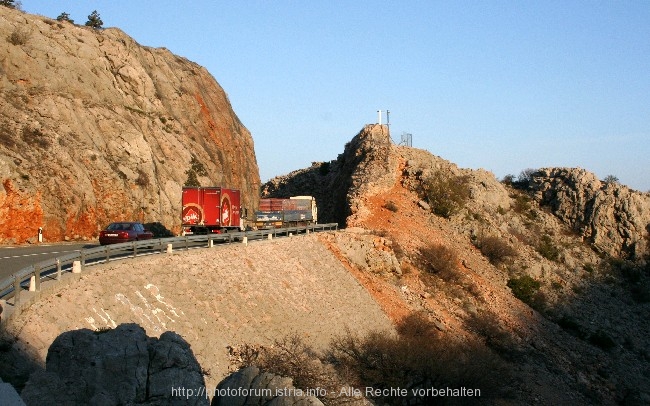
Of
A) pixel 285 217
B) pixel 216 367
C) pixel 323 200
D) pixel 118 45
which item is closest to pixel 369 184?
pixel 285 217

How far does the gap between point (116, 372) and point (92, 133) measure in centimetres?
4067

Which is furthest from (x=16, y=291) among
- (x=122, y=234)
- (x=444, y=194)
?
(x=444, y=194)

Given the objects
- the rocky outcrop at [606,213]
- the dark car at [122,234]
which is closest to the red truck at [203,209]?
the dark car at [122,234]

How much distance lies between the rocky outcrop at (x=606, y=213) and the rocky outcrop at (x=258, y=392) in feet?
176

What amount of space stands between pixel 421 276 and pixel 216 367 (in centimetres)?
2577

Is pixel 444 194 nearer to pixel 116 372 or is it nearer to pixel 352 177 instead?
pixel 352 177

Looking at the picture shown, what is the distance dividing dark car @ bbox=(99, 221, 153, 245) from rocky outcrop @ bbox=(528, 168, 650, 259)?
4143 cm

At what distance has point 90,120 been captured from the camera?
49625mm

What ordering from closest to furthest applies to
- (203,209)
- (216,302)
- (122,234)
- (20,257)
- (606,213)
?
(216,302), (20,257), (122,234), (203,209), (606,213)

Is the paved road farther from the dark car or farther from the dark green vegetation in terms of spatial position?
the dark green vegetation

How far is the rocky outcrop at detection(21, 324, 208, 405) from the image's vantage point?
33.6ft

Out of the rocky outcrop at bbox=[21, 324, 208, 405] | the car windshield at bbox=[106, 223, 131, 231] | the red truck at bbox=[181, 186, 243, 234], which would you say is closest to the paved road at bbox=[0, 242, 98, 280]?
the car windshield at bbox=[106, 223, 131, 231]

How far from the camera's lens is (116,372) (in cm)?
1080

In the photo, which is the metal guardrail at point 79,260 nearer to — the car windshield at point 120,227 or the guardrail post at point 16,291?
the guardrail post at point 16,291
